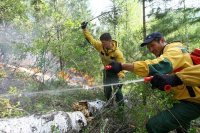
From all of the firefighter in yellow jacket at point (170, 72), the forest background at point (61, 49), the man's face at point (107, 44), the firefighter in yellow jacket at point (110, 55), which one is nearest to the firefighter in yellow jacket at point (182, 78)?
the firefighter in yellow jacket at point (170, 72)

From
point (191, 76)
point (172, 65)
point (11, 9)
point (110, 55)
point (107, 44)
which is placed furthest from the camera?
point (11, 9)

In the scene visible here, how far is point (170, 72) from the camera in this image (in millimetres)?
4230

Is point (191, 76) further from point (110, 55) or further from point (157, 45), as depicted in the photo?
point (110, 55)

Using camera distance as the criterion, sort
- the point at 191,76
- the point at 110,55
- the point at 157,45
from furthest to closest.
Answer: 1. the point at 110,55
2. the point at 157,45
3. the point at 191,76

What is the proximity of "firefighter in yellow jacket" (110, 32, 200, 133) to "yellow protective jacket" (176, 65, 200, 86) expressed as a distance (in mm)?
329

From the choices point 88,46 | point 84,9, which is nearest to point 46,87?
point 88,46

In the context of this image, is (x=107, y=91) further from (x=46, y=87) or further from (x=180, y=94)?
(x=180, y=94)

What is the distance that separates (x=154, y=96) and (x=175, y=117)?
137 cm

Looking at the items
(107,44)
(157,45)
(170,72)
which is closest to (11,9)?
(107,44)

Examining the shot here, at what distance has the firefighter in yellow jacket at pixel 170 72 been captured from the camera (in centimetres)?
418

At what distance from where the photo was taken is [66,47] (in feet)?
35.9

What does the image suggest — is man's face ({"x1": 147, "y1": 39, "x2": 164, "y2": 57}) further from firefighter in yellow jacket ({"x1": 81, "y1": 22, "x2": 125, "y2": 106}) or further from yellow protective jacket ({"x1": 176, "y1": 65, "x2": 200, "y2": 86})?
firefighter in yellow jacket ({"x1": 81, "y1": 22, "x2": 125, "y2": 106})

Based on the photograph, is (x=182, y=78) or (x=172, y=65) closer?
(x=182, y=78)

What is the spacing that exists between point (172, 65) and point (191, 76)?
45cm
